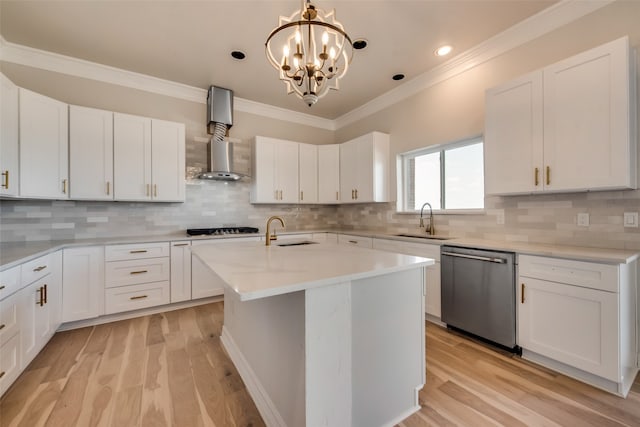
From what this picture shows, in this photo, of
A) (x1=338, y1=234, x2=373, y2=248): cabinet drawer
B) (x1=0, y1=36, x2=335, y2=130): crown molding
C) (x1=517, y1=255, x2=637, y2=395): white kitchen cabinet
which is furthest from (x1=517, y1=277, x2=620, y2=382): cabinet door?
(x1=0, y1=36, x2=335, y2=130): crown molding

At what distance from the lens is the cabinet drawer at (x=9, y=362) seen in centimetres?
160

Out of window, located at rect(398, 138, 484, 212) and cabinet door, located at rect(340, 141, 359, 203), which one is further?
cabinet door, located at rect(340, 141, 359, 203)

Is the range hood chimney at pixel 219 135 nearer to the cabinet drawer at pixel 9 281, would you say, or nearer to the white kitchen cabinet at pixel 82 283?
the white kitchen cabinet at pixel 82 283

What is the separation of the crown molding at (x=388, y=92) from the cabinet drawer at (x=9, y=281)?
242 centimetres

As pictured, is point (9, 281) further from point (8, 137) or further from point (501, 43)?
point (501, 43)

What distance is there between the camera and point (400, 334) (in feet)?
4.88

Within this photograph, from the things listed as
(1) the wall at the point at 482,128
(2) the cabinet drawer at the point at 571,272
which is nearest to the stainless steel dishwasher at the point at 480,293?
(2) the cabinet drawer at the point at 571,272

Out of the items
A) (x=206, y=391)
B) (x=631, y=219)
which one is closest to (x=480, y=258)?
(x=631, y=219)

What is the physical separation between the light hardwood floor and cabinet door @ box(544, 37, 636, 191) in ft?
Answer: 4.65

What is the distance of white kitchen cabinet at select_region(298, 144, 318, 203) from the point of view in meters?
4.33

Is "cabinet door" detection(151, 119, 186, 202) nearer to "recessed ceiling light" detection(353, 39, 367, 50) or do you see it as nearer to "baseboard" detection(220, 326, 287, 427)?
"baseboard" detection(220, 326, 287, 427)

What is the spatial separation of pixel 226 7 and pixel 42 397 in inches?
121

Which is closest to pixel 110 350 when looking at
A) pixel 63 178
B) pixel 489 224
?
pixel 63 178

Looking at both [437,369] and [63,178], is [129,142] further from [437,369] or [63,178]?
[437,369]
